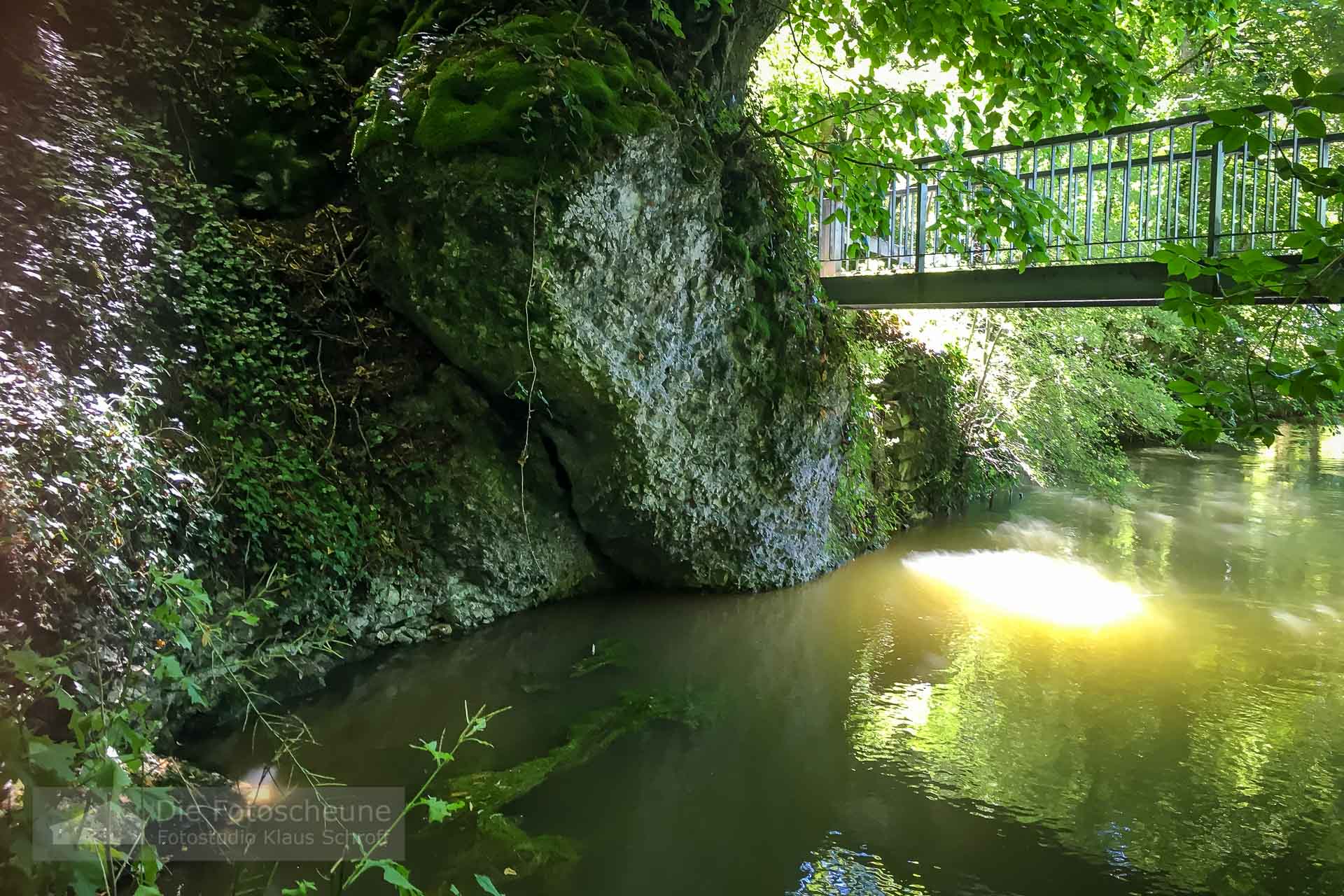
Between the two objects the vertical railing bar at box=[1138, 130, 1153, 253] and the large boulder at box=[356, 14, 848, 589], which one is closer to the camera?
the large boulder at box=[356, 14, 848, 589]

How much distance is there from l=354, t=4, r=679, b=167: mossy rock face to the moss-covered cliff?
0.8 inches

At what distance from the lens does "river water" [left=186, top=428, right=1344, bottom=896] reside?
10.7 feet

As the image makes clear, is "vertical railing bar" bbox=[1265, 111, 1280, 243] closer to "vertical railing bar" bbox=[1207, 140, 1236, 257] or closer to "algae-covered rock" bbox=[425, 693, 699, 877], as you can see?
"vertical railing bar" bbox=[1207, 140, 1236, 257]

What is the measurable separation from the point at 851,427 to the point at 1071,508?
13.9 ft

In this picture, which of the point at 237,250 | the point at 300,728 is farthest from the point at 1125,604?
the point at 237,250

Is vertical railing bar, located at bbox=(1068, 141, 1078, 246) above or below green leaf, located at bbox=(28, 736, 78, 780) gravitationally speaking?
above

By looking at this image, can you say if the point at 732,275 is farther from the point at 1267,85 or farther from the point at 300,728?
the point at 1267,85

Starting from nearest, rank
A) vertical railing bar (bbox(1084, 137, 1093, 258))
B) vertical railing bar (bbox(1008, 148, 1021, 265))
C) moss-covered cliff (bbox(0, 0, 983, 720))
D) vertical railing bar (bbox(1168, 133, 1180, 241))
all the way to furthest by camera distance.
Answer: moss-covered cliff (bbox(0, 0, 983, 720))
vertical railing bar (bbox(1168, 133, 1180, 241))
vertical railing bar (bbox(1084, 137, 1093, 258))
vertical railing bar (bbox(1008, 148, 1021, 265))

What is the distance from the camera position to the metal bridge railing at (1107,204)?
5.70m

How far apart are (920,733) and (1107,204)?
4.45 meters

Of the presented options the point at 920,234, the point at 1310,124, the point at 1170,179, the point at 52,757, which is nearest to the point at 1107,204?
the point at 1170,179

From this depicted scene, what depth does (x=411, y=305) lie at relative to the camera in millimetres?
5512

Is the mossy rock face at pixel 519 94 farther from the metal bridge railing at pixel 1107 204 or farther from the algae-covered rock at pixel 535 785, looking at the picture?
the algae-covered rock at pixel 535 785

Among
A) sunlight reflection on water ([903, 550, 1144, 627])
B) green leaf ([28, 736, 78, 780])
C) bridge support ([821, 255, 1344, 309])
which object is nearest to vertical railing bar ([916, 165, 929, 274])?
bridge support ([821, 255, 1344, 309])
